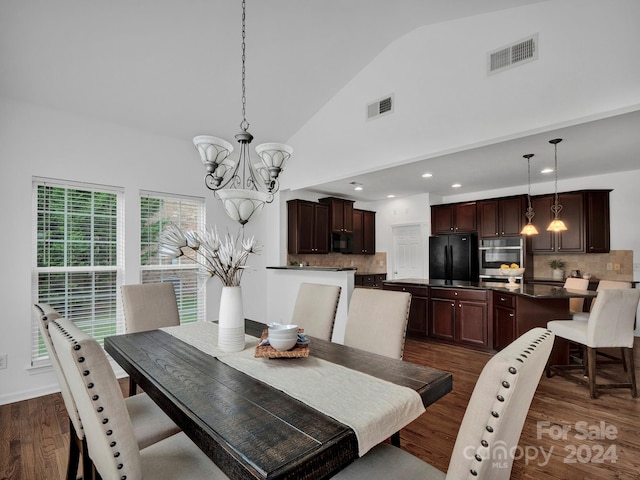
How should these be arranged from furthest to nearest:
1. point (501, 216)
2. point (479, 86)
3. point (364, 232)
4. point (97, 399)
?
point (364, 232)
point (501, 216)
point (479, 86)
point (97, 399)

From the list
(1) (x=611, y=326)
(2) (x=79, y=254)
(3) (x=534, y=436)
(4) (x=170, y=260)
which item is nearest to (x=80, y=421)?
(2) (x=79, y=254)

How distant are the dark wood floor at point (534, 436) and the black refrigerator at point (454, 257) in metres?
2.92

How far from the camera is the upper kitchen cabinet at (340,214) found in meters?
6.17

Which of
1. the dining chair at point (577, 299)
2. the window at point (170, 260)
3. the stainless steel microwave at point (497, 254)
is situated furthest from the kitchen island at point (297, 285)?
the stainless steel microwave at point (497, 254)

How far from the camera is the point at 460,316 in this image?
14.8 ft

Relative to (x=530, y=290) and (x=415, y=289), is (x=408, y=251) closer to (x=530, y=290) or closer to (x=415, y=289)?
(x=415, y=289)

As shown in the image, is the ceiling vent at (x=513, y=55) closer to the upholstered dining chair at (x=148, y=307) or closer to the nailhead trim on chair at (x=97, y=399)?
the upholstered dining chair at (x=148, y=307)

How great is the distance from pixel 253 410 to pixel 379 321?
1.15m

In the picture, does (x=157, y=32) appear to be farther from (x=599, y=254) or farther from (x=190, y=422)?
(x=599, y=254)

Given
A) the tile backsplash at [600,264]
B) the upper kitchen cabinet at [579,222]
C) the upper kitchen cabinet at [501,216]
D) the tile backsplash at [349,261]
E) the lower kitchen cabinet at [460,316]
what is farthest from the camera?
the tile backsplash at [349,261]

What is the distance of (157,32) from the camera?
2781 millimetres

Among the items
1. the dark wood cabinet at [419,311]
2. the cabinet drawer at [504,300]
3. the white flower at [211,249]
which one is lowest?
the dark wood cabinet at [419,311]

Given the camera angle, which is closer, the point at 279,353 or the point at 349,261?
the point at 279,353

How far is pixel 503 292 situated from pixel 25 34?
5223 millimetres
